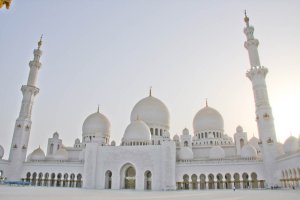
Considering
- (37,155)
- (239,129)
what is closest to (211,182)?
(239,129)

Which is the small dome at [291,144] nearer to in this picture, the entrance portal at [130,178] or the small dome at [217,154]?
the small dome at [217,154]

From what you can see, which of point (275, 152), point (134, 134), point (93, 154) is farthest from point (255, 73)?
point (93, 154)

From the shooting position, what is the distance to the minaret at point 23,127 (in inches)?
1294

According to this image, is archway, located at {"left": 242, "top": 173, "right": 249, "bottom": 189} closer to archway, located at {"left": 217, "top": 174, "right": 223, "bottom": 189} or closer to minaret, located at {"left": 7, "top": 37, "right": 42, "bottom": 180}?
archway, located at {"left": 217, "top": 174, "right": 223, "bottom": 189}

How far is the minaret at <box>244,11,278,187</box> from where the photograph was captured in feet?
84.8

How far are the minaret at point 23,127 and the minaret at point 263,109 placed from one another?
29.0 m

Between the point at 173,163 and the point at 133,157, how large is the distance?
15.2 feet

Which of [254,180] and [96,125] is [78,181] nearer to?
[96,125]

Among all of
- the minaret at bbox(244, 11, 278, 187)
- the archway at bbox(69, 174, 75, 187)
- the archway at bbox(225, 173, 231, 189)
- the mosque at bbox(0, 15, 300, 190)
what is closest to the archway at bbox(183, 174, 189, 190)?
the mosque at bbox(0, 15, 300, 190)

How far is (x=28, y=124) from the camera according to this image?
34.7 m

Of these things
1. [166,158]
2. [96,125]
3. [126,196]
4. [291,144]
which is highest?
[96,125]

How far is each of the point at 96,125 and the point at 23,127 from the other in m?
10.1

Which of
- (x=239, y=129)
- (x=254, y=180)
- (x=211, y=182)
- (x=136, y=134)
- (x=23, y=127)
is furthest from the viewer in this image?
(x=239, y=129)

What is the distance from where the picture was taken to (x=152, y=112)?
121 ft
